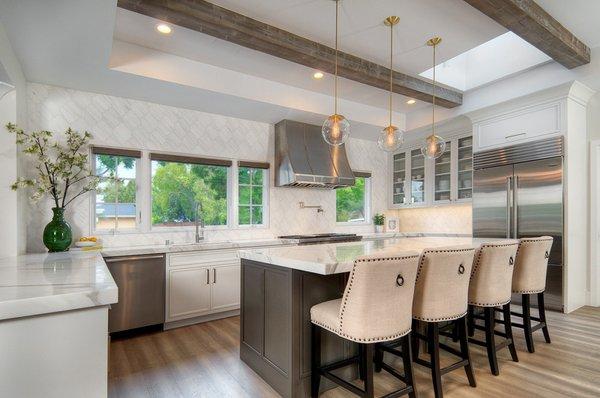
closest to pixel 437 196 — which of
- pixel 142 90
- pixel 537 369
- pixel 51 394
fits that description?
pixel 537 369

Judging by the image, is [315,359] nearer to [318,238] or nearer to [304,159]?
[318,238]

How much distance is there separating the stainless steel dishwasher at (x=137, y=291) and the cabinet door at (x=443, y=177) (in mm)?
4453

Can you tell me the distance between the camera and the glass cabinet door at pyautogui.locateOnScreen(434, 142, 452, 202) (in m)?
5.54

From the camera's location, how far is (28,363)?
1176mm

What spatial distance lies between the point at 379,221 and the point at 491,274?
3.78 meters

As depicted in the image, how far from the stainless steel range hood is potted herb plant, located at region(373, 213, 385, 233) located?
4.48 ft

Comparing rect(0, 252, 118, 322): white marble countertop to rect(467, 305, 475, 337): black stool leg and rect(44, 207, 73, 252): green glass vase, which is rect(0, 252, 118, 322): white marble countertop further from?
rect(467, 305, 475, 337): black stool leg

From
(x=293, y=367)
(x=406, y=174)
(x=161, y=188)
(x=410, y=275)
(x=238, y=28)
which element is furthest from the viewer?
(x=406, y=174)

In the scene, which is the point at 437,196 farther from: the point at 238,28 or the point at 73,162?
the point at 73,162

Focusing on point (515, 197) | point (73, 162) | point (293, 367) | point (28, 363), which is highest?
point (73, 162)

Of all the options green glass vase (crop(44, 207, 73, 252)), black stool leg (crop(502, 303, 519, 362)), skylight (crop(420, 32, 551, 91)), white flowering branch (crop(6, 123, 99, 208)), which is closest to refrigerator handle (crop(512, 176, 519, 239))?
skylight (crop(420, 32, 551, 91))

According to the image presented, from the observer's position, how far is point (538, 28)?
2.93m

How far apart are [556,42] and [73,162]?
16.0 ft

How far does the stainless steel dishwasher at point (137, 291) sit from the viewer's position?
3271 mm
